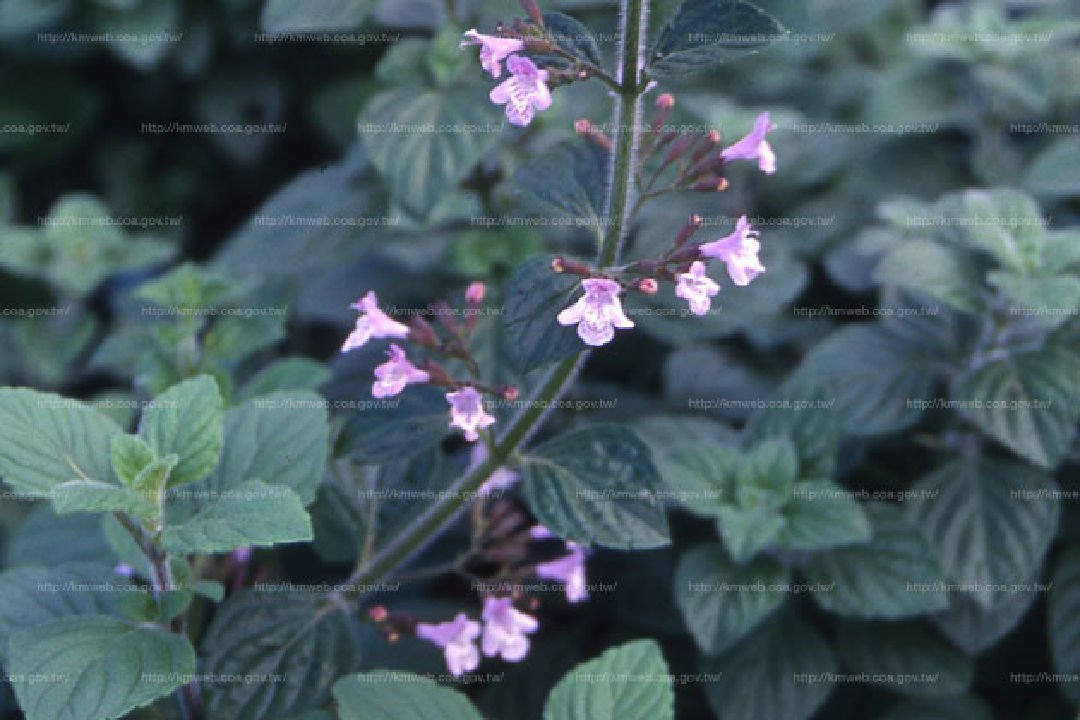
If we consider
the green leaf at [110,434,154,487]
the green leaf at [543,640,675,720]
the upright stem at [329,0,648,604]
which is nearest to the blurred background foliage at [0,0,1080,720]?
the upright stem at [329,0,648,604]

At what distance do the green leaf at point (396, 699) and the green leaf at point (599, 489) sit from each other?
28 cm

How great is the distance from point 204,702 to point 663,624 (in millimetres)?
929

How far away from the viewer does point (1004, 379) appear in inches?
77.1

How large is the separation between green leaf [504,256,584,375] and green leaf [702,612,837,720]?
94 cm

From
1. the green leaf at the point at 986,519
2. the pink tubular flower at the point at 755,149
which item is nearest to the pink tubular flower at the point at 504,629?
the pink tubular flower at the point at 755,149

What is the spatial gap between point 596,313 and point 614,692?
1.82 ft

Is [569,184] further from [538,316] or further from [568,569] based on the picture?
[568,569]

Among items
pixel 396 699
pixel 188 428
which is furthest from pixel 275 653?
pixel 188 428

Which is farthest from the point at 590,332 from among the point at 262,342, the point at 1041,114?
the point at 1041,114

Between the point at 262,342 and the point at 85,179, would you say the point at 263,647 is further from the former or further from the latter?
the point at 85,179

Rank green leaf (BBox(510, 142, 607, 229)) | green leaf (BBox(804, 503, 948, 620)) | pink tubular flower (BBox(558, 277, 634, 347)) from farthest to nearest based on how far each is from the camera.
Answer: green leaf (BBox(804, 503, 948, 620)) < green leaf (BBox(510, 142, 607, 229)) < pink tubular flower (BBox(558, 277, 634, 347))

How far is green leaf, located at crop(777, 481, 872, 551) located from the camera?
5.83ft

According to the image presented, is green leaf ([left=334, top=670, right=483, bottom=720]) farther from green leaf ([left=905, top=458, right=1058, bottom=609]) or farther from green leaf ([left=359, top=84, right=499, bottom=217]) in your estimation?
green leaf ([left=905, top=458, right=1058, bottom=609])

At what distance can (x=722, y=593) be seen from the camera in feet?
5.99
